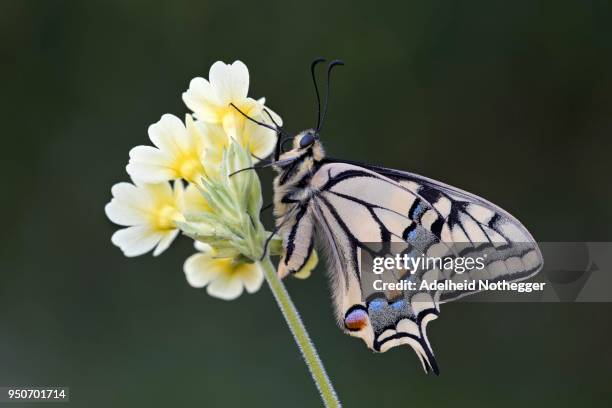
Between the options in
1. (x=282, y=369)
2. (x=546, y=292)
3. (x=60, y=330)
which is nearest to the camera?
(x=546, y=292)

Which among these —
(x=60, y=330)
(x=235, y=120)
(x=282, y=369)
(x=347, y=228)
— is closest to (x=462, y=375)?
(x=282, y=369)

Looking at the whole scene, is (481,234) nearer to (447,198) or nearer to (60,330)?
(447,198)

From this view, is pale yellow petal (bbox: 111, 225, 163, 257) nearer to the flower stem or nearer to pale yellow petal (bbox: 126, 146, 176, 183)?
pale yellow petal (bbox: 126, 146, 176, 183)

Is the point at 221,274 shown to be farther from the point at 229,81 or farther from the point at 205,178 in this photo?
the point at 229,81

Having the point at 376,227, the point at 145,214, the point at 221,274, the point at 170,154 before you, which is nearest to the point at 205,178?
the point at 170,154

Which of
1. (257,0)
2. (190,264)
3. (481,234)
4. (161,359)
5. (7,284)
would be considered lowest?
(481,234)

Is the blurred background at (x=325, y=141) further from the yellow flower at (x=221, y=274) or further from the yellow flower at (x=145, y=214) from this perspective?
the yellow flower at (x=145, y=214)
